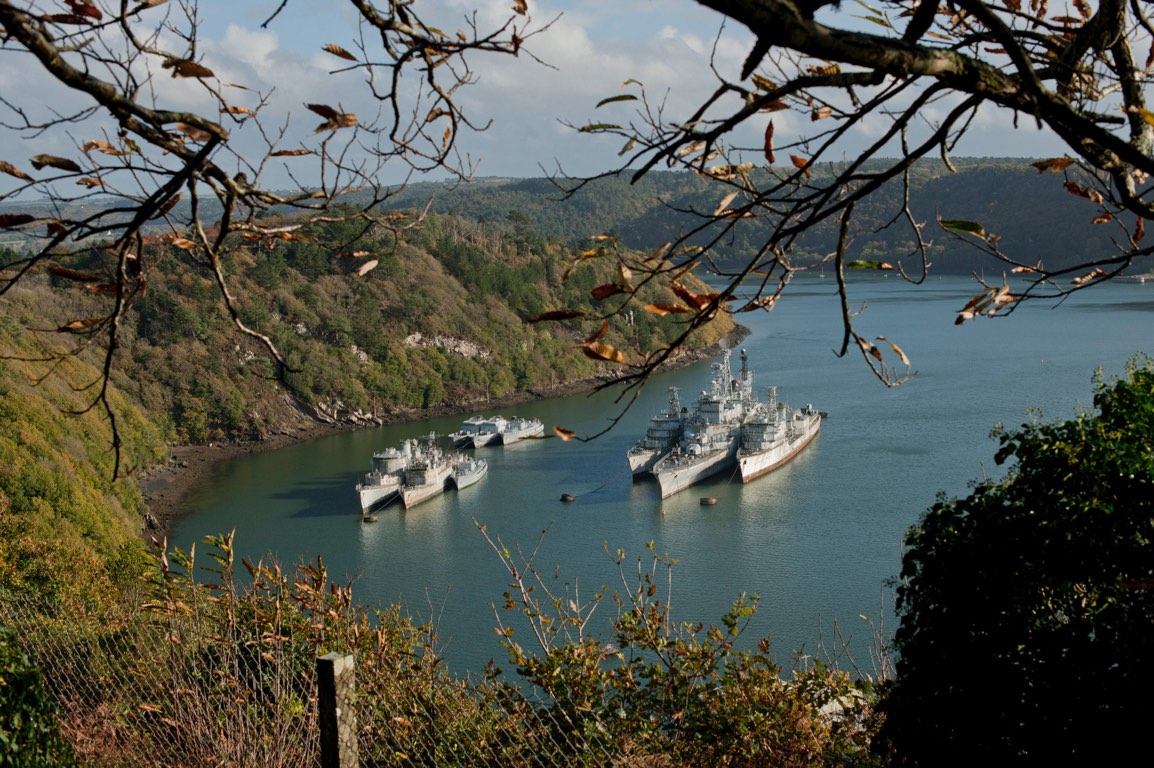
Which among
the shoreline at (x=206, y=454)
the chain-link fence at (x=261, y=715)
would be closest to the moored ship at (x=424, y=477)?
the shoreline at (x=206, y=454)

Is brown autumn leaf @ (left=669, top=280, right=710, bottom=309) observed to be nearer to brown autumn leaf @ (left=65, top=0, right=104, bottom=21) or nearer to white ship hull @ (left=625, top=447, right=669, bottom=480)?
brown autumn leaf @ (left=65, top=0, right=104, bottom=21)

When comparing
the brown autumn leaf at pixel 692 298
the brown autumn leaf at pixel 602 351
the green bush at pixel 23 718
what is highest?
the brown autumn leaf at pixel 692 298

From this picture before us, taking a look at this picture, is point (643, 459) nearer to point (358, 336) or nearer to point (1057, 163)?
point (358, 336)

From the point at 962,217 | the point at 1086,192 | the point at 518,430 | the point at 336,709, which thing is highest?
the point at 962,217

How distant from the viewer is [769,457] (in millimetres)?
15188

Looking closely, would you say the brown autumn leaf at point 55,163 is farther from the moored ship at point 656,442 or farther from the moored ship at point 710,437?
the moored ship at point 656,442

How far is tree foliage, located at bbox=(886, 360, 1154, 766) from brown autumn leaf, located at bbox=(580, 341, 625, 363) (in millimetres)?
1869

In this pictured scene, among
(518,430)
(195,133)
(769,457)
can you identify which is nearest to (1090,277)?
(195,133)

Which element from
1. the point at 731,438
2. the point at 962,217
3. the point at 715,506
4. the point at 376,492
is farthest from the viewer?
the point at 962,217

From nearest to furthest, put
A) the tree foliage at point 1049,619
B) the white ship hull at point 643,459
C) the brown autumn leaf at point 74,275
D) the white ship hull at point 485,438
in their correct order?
the brown autumn leaf at point 74,275 → the tree foliage at point 1049,619 → the white ship hull at point 643,459 → the white ship hull at point 485,438

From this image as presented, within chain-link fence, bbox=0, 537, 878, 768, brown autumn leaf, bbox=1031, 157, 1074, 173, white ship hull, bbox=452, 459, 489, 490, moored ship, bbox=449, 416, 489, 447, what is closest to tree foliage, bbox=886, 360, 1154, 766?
chain-link fence, bbox=0, 537, 878, 768

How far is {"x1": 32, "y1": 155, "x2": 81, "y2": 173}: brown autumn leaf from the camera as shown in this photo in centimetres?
102

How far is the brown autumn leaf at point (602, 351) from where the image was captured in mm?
926

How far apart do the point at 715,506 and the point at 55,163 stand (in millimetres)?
12629
